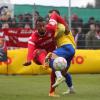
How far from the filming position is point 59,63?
1195cm

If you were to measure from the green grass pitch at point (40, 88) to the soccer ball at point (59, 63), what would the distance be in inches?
25.1

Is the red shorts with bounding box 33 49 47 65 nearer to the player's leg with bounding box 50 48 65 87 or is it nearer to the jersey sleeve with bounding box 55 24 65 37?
the player's leg with bounding box 50 48 65 87

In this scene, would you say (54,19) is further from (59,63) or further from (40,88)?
(40,88)

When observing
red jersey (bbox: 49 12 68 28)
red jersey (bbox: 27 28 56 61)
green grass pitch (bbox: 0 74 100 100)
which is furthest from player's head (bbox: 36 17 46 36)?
green grass pitch (bbox: 0 74 100 100)

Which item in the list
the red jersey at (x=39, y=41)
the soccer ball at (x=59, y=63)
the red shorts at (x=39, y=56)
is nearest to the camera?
the soccer ball at (x=59, y=63)

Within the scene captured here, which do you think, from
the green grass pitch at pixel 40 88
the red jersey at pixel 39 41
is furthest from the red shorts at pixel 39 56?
the green grass pitch at pixel 40 88

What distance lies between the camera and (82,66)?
1978cm

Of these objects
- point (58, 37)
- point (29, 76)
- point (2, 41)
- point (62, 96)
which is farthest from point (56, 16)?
point (2, 41)

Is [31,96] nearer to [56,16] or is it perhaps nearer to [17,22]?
[56,16]

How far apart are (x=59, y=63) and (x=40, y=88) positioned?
2588mm

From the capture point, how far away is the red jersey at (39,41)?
12438 mm

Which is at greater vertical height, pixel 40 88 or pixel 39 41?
pixel 39 41

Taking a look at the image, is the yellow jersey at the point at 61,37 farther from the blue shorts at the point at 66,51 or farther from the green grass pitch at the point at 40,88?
the green grass pitch at the point at 40,88

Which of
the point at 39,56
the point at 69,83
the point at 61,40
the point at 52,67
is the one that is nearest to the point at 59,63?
the point at 52,67
